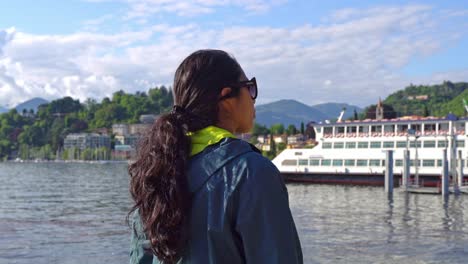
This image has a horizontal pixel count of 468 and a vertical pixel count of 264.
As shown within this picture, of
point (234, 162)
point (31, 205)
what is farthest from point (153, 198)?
point (31, 205)

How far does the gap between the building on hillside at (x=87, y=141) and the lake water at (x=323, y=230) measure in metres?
161

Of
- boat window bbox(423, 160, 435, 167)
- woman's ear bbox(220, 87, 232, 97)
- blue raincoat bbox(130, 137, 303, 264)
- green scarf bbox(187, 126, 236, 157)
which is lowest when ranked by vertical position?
boat window bbox(423, 160, 435, 167)

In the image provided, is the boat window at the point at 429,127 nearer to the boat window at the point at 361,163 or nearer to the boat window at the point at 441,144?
the boat window at the point at 441,144

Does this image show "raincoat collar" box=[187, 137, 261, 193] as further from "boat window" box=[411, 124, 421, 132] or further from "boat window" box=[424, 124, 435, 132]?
"boat window" box=[411, 124, 421, 132]

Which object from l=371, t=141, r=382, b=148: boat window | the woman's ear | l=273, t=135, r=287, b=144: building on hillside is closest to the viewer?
the woman's ear

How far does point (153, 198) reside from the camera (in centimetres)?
204

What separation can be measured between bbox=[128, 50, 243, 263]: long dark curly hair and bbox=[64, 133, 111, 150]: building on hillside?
642 ft

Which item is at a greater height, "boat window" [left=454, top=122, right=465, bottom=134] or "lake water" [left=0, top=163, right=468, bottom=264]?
"boat window" [left=454, top=122, right=465, bottom=134]

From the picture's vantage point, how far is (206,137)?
→ 203cm

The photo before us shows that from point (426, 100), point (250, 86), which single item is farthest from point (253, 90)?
point (426, 100)

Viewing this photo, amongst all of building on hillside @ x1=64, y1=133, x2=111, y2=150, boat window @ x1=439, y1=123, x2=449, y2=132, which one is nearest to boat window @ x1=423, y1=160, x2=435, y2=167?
boat window @ x1=439, y1=123, x2=449, y2=132

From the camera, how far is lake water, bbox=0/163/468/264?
53.4 ft

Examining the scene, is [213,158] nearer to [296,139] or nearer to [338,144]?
[338,144]

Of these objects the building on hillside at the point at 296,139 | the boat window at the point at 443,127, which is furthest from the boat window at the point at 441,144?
the building on hillside at the point at 296,139
